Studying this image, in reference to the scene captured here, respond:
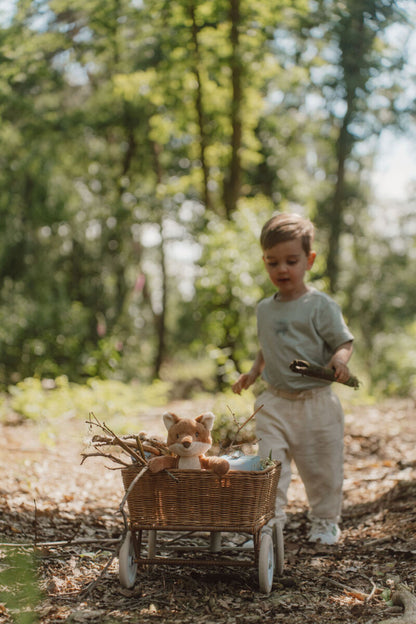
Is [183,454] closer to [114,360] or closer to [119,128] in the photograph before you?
[114,360]

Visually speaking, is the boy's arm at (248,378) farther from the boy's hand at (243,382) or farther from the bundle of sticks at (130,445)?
the bundle of sticks at (130,445)

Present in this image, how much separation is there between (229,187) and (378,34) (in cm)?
512

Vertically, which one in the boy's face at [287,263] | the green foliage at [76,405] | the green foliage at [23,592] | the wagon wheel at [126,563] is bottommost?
the green foliage at [76,405]

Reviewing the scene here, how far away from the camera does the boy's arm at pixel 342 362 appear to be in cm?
336

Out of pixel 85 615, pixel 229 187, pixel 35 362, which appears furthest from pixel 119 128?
pixel 85 615

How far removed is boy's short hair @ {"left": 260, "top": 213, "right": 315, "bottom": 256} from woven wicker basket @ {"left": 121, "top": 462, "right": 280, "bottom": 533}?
145cm

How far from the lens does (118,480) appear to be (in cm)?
523

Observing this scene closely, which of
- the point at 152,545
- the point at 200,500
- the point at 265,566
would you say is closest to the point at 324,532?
the point at 265,566

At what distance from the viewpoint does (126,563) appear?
273 cm

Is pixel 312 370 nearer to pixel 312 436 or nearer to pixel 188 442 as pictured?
pixel 312 436

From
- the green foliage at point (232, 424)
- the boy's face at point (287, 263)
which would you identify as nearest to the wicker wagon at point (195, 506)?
the boy's face at point (287, 263)

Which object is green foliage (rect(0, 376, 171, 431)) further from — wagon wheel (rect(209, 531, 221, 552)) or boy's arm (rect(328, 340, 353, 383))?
wagon wheel (rect(209, 531, 221, 552))

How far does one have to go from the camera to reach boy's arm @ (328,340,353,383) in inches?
132

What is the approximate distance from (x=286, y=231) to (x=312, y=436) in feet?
3.95
